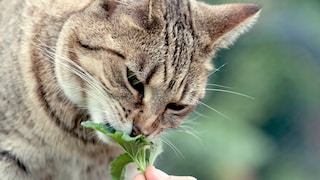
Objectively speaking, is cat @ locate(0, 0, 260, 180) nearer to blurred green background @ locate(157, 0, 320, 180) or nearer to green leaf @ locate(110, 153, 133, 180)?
green leaf @ locate(110, 153, 133, 180)

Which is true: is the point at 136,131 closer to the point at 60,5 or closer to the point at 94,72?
the point at 94,72

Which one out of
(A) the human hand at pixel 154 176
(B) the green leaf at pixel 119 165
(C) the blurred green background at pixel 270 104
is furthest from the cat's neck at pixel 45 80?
(C) the blurred green background at pixel 270 104

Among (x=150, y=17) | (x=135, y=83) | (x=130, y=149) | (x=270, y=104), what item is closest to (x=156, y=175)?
(x=130, y=149)

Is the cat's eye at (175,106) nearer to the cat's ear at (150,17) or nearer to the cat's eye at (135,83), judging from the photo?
the cat's eye at (135,83)

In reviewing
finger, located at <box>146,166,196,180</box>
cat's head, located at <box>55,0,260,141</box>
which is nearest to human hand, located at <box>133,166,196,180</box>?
finger, located at <box>146,166,196,180</box>

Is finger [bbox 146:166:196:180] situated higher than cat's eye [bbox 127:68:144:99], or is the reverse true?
cat's eye [bbox 127:68:144:99]

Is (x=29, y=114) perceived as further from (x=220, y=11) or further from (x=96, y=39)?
(x=220, y=11)
